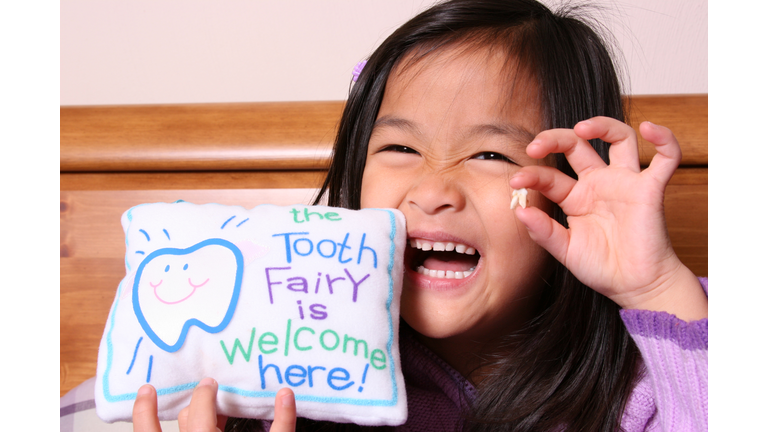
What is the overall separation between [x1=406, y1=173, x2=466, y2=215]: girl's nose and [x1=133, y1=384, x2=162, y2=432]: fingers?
442 mm

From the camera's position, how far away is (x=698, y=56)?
124 centimetres

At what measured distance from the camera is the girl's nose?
2.48 ft

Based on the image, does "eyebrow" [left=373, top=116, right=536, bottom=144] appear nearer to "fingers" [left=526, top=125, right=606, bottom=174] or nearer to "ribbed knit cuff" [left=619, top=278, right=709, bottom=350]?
"fingers" [left=526, top=125, right=606, bottom=174]

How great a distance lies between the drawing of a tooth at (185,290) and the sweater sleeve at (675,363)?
0.56m

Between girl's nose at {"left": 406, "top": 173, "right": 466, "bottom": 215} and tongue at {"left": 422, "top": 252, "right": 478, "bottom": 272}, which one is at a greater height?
girl's nose at {"left": 406, "top": 173, "right": 466, "bottom": 215}

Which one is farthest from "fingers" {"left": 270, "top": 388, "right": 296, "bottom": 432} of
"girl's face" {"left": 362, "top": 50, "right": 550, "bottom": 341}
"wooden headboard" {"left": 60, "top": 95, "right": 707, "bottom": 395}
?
"wooden headboard" {"left": 60, "top": 95, "right": 707, "bottom": 395}

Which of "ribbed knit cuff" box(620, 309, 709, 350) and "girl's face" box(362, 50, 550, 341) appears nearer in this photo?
"ribbed knit cuff" box(620, 309, 709, 350)

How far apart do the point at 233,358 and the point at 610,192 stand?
573mm

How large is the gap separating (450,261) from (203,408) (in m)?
0.46

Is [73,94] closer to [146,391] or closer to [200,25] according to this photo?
[200,25]

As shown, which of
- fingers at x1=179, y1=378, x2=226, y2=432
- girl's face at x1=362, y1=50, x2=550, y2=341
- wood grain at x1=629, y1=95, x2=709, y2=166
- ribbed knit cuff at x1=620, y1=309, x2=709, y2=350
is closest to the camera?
fingers at x1=179, y1=378, x2=226, y2=432

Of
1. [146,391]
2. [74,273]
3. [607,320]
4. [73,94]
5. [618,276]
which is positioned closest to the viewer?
[146,391]

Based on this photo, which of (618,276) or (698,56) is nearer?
(618,276)

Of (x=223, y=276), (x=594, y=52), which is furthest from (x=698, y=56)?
(x=223, y=276)
